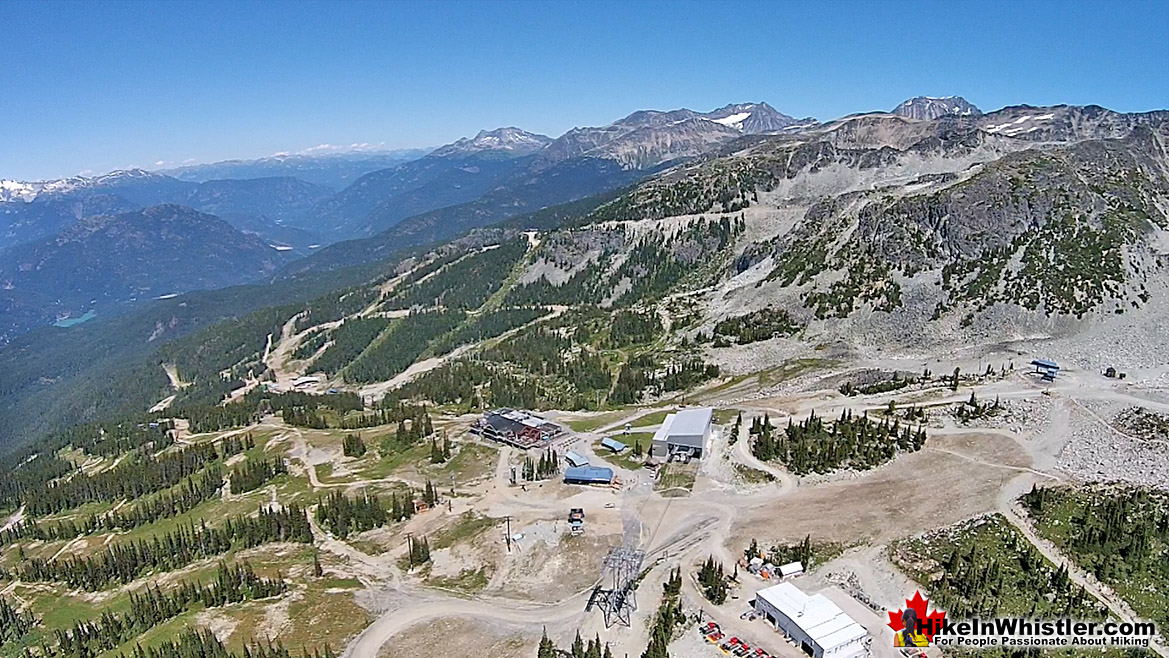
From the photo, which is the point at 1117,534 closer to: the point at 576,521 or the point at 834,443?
the point at 834,443

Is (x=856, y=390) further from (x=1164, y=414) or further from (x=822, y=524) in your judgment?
(x=822, y=524)

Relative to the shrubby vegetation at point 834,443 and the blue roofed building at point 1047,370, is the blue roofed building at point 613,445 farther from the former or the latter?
the blue roofed building at point 1047,370

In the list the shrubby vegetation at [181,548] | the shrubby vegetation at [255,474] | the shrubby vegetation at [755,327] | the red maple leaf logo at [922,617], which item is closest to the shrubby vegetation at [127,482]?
the shrubby vegetation at [255,474]

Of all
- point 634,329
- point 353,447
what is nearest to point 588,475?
point 353,447

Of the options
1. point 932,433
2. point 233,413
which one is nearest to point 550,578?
point 932,433

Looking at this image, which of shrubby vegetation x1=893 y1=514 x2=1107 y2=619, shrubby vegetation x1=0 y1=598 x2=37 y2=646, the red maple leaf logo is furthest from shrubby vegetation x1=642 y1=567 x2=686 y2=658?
shrubby vegetation x1=0 y1=598 x2=37 y2=646
